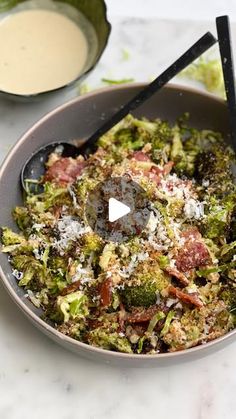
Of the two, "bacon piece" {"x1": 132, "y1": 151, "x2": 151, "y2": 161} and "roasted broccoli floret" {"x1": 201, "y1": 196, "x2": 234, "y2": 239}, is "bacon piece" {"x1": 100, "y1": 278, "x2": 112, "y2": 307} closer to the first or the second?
"roasted broccoli floret" {"x1": 201, "y1": 196, "x2": 234, "y2": 239}

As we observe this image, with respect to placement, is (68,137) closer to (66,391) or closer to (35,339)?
(35,339)

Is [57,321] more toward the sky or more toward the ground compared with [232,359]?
more toward the sky

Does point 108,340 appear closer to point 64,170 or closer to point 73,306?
point 73,306

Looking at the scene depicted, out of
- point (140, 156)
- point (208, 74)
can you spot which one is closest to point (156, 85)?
point (140, 156)

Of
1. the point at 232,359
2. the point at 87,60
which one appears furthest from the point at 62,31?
the point at 232,359

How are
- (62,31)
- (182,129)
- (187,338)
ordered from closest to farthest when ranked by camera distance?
(187,338) → (182,129) → (62,31)

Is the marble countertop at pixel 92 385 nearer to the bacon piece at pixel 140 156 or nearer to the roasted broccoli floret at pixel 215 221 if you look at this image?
the roasted broccoli floret at pixel 215 221
